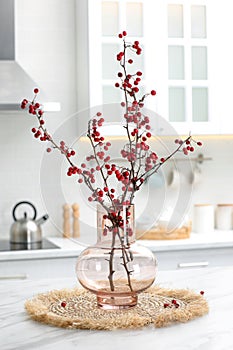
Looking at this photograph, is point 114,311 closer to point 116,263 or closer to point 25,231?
Result: point 116,263

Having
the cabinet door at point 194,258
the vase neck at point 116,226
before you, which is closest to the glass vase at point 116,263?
the vase neck at point 116,226

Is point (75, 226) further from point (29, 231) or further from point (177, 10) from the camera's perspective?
point (177, 10)

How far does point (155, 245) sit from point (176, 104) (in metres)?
0.81

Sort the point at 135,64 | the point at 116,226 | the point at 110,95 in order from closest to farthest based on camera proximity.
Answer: the point at 116,226 → the point at 110,95 → the point at 135,64

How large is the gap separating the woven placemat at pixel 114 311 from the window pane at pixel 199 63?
85.4 inches

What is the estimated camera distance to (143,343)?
57.8 inches

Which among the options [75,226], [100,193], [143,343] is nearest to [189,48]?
[75,226]

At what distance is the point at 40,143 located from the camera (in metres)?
4.02

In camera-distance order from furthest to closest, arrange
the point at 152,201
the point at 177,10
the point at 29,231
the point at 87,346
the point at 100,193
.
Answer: the point at 152,201, the point at 177,10, the point at 29,231, the point at 100,193, the point at 87,346

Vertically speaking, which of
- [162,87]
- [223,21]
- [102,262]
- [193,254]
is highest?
[223,21]

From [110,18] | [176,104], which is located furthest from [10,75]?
[176,104]

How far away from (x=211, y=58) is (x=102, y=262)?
2.45 meters

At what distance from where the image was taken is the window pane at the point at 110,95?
3.76 metres

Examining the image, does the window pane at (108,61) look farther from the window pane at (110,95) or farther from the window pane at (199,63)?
the window pane at (199,63)
